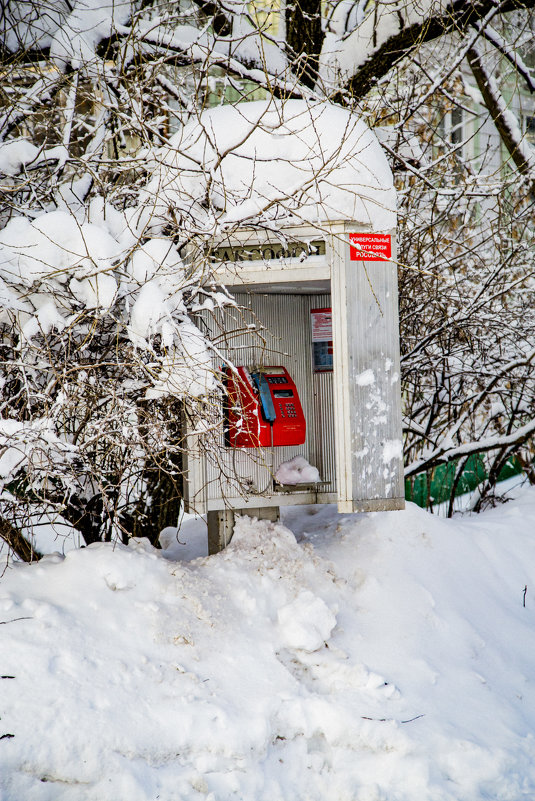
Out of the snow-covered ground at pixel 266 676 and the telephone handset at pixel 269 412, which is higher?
the telephone handset at pixel 269 412

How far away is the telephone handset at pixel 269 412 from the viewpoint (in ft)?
16.1

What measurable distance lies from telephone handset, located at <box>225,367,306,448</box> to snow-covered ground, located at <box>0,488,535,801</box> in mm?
560

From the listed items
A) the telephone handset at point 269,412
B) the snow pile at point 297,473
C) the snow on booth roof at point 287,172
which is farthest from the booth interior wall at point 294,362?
the snow on booth roof at point 287,172

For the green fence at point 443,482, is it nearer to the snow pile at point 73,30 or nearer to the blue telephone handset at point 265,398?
the blue telephone handset at point 265,398

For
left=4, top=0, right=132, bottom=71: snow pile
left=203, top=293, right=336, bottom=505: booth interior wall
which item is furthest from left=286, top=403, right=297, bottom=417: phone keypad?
left=4, top=0, right=132, bottom=71: snow pile

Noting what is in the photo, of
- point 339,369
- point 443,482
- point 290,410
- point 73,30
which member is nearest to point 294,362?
point 290,410

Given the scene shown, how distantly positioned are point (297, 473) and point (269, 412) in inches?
20.4

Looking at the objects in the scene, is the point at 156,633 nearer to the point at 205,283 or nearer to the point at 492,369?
the point at 205,283

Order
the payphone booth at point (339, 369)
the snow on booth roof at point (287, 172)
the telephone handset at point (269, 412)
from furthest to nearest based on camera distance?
1. the telephone handset at point (269, 412)
2. the payphone booth at point (339, 369)
3. the snow on booth roof at point (287, 172)

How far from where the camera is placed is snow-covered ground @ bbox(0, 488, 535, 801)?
3426 mm

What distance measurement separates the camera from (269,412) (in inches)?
193

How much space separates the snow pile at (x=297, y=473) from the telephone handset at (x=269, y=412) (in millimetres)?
242

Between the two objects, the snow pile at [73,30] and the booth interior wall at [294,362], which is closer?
the snow pile at [73,30]

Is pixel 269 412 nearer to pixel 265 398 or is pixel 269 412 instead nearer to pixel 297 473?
pixel 265 398
